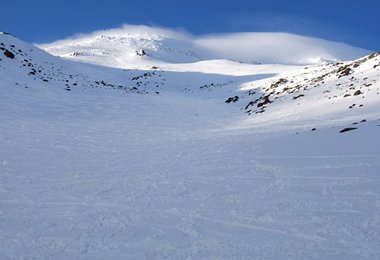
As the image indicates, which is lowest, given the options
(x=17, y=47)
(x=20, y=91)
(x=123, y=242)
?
(x=123, y=242)

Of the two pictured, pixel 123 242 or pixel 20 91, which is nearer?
pixel 123 242

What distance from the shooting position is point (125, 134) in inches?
786

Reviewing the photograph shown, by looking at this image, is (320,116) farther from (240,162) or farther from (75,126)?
(75,126)

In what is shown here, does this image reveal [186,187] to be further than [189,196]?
Yes

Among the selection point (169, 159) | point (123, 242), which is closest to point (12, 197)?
point (123, 242)

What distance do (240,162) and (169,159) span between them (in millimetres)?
2678

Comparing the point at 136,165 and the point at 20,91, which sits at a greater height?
the point at 20,91

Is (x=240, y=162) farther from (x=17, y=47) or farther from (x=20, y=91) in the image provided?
(x=17, y=47)

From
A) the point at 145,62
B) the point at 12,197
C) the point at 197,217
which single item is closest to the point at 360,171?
the point at 197,217

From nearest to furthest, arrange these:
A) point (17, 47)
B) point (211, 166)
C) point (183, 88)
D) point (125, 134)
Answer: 1. point (211, 166)
2. point (125, 134)
3. point (17, 47)
4. point (183, 88)

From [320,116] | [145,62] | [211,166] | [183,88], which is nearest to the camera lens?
[211,166]

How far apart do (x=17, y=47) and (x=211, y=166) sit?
3902 cm

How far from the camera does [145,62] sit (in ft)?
362

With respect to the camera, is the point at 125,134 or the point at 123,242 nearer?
the point at 123,242
